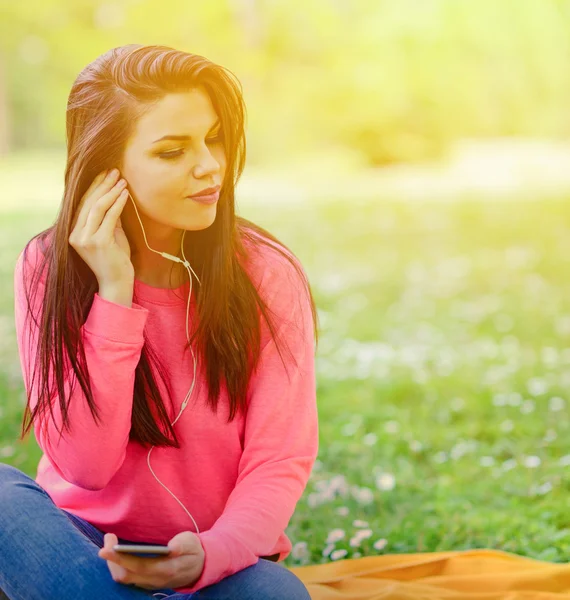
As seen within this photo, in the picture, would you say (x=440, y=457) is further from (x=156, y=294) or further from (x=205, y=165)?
(x=205, y=165)

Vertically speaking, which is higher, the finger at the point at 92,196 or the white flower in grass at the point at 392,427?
the finger at the point at 92,196

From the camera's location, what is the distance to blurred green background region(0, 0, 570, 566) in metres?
3.28

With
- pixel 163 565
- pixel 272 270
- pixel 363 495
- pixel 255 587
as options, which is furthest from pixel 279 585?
pixel 363 495

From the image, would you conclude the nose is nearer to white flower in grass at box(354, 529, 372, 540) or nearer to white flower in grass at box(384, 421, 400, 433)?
white flower in grass at box(354, 529, 372, 540)

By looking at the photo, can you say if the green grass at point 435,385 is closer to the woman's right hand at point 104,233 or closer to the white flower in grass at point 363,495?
the white flower in grass at point 363,495

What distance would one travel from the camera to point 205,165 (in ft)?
6.32

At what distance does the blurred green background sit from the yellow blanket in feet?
0.67

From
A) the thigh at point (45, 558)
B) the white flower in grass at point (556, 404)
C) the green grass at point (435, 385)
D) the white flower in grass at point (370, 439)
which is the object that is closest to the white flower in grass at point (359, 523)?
the green grass at point (435, 385)

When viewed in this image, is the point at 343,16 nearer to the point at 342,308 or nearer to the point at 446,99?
the point at 446,99

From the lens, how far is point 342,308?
622 cm

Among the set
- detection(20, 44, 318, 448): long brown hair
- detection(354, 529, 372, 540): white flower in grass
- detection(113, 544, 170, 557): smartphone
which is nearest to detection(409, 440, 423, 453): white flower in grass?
detection(354, 529, 372, 540): white flower in grass

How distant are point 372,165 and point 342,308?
239 inches

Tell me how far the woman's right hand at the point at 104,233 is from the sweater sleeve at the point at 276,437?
1.13 feet

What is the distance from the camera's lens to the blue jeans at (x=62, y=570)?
1.70 metres
